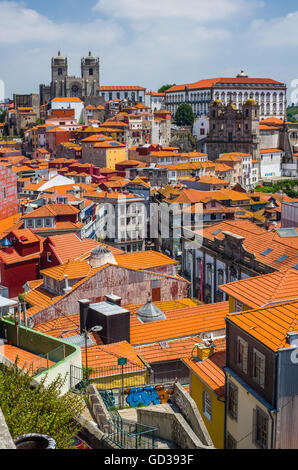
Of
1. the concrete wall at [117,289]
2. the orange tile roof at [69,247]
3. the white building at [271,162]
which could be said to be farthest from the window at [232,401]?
the white building at [271,162]

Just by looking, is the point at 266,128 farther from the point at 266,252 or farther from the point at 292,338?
the point at 292,338

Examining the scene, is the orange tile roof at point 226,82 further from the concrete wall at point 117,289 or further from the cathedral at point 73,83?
the concrete wall at point 117,289

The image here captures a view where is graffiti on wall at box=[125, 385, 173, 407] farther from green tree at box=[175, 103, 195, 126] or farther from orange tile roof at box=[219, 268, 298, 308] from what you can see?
green tree at box=[175, 103, 195, 126]

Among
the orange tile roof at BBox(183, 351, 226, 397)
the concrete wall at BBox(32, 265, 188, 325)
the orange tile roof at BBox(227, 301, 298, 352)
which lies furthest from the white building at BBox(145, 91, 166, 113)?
the orange tile roof at BBox(227, 301, 298, 352)

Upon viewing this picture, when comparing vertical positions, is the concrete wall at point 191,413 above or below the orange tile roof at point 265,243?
below

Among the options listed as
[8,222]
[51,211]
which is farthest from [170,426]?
[8,222]
